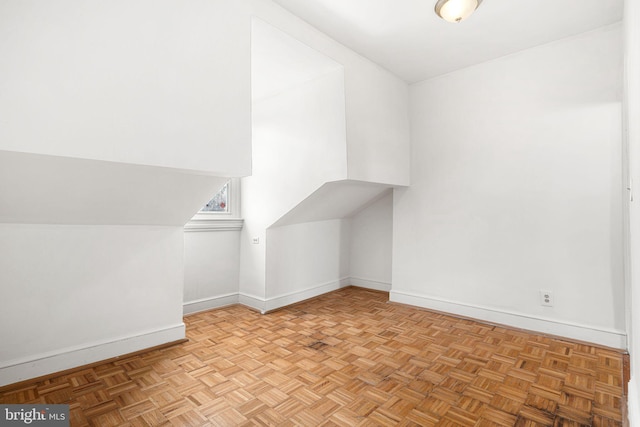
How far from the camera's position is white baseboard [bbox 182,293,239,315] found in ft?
10.1

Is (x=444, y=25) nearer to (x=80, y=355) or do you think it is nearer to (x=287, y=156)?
(x=287, y=156)

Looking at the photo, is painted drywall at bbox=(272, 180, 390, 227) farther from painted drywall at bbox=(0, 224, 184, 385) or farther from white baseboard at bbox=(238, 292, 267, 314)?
painted drywall at bbox=(0, 224, 184, 385)

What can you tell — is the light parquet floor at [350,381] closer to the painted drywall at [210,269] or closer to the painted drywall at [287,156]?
the painted drywall at [210,269]

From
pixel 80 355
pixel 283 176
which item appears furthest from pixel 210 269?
pixel 80 355

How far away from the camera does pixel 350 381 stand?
187 centimetres

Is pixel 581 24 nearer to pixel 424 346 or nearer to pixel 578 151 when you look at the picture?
pixel 578 151

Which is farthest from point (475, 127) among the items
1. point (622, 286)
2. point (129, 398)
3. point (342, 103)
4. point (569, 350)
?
point (129, 398)

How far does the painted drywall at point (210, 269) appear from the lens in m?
3.11

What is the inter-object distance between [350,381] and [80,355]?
1687mm

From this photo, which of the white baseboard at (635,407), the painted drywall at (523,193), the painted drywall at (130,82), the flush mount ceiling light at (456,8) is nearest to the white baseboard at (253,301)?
the painted drywall at (523,193)

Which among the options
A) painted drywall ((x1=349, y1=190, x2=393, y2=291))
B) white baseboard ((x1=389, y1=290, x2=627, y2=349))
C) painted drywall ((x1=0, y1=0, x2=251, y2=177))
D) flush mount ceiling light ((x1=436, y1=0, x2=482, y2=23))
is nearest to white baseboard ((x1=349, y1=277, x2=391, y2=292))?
painted drywall ((x1=349, y1=190, x2=393, y2=291))

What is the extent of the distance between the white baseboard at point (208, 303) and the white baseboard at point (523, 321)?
1.75 metres

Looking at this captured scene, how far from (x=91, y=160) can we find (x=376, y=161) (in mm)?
2201

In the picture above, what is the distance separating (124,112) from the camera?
1502mm
